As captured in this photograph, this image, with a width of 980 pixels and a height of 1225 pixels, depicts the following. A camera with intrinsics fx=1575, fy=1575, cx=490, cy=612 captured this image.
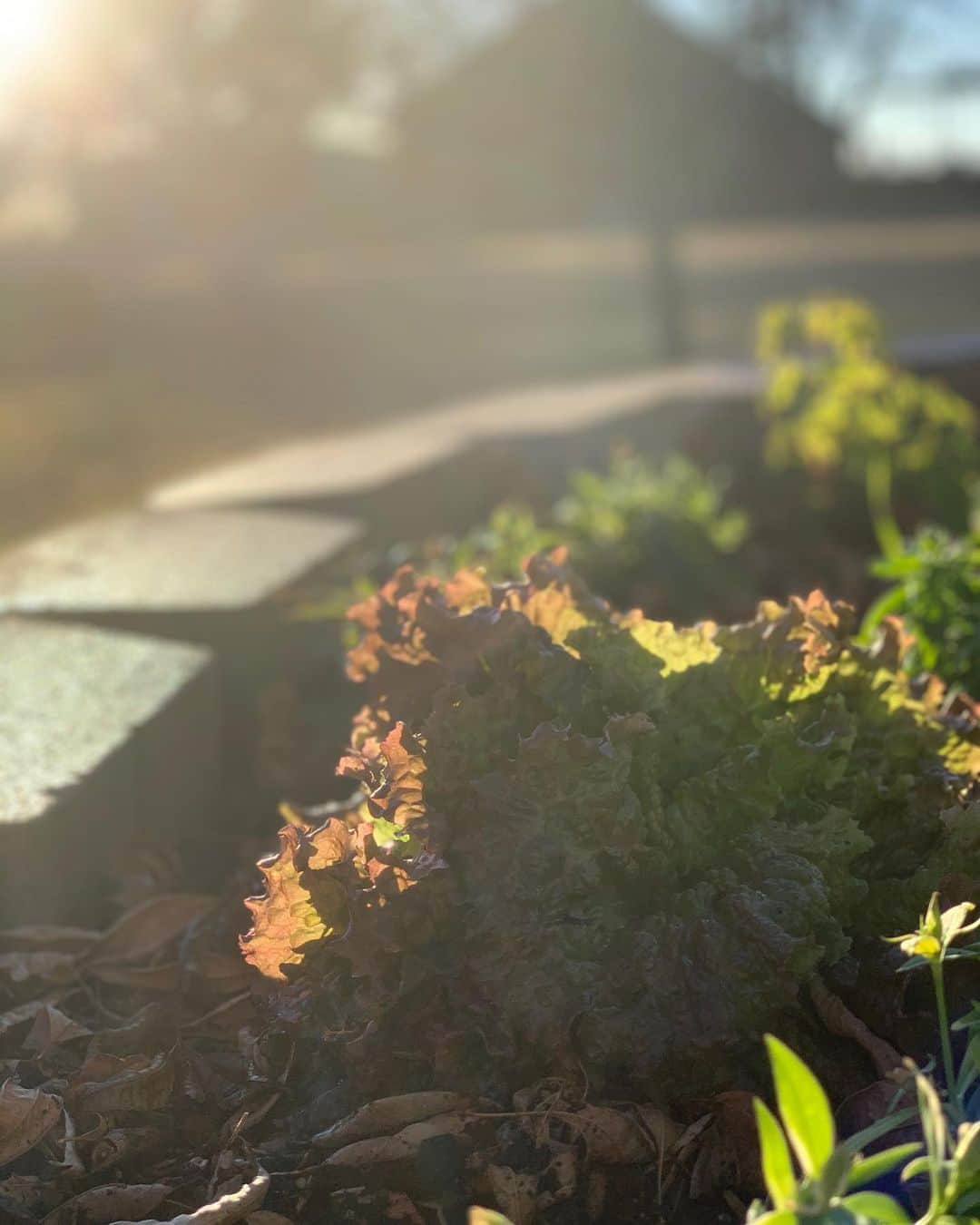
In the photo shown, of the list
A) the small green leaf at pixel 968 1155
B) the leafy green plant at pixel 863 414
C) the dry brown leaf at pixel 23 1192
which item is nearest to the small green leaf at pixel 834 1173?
the small green leaf at pixel 968 1155

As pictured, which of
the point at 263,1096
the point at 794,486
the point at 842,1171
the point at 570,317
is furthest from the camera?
the point at 570,317

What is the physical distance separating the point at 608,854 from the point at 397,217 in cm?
3748

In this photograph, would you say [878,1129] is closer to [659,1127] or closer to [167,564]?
[659,1127]

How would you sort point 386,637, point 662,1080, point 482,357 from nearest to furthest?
point 662,1080 → point 386,637 → point 482,357

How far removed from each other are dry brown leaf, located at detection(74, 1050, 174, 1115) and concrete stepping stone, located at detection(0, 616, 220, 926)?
0.44 metres

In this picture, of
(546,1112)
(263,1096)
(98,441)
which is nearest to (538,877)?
(546,1112)

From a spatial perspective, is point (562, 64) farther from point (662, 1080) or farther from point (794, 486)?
point (662, 1080)

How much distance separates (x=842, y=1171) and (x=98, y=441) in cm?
917

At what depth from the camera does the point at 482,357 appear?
51.1 feet

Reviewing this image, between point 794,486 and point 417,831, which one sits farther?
point 794,486

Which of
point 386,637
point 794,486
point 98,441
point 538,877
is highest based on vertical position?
point 98,441

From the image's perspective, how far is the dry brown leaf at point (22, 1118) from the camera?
180 cm

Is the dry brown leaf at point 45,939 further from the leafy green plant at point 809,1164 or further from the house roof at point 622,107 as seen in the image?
the house roof at point 622,107

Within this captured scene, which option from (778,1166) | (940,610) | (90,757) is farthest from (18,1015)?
(940,610)
